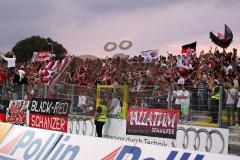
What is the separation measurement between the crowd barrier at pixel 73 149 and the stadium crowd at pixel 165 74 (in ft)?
19.9

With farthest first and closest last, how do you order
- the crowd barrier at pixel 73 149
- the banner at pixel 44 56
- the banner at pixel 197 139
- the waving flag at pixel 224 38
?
1. the banner at pixel 44 56
2. the waving flag at pixel 224 38
3. the banner at pixel 197 139
4. the crowd barrier at pixel 73 149

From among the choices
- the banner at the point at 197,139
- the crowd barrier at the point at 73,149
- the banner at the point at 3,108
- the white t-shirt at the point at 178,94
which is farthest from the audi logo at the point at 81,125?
the crowd barrier at the point at 73,149

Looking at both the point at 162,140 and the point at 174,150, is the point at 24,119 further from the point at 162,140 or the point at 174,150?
the point at 174,150

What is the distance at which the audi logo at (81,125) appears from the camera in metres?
16.7

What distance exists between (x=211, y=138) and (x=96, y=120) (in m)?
4.83

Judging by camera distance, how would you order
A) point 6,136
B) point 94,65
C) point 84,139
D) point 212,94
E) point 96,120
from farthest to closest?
point 94,65 < point 96,120 < point 212,94 < point 6,136 < point 84,139

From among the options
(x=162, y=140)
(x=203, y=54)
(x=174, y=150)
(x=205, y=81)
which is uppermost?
(x=203, y=54)

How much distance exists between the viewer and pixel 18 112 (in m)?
18.0

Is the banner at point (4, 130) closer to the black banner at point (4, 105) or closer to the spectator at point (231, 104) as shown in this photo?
the spectator at point (231, 104)

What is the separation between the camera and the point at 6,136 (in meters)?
9.85

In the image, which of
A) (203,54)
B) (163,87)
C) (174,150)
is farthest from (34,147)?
(203,54)

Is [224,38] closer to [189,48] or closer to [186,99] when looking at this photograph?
[189,48]

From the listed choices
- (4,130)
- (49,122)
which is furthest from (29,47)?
(4,130)

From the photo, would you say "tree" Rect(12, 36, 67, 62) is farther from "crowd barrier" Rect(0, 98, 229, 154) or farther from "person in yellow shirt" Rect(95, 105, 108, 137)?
"person in yellow shirt" Rect(95, 105, 108, 137)
